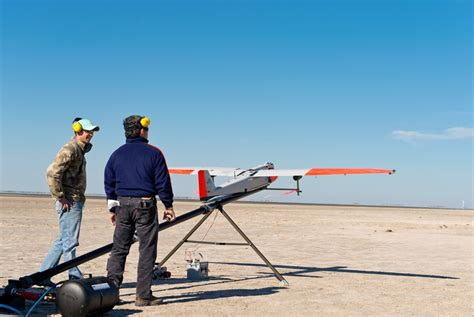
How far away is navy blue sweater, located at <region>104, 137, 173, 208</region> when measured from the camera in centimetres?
758

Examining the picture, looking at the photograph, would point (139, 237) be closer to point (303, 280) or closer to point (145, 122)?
point (145, 122)

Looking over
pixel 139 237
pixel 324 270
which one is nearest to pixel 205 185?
pixel 139 237

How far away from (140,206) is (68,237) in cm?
132

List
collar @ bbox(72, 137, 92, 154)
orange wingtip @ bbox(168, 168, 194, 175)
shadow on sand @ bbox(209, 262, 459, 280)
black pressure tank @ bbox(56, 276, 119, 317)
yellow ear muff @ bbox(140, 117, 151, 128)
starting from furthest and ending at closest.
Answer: shadow on sand @ bbox(209, 262, 459, 280)
orange wingtip @ bbox(168, 168, 194, 175)
collar @ bbox(72, 137, 92, 154)
yellow ear muff @ bbox(140, 117, 151, 128)
black pressure tank @ bbox(56, 276, 119, 317)

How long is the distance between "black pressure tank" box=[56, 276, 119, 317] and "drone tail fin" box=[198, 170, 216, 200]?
352 cm

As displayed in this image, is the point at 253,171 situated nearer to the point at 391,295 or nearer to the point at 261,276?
the point at 261,276

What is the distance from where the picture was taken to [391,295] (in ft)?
30.6

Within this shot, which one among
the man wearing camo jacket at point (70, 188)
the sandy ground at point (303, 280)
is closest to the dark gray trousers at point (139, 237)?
the sandy ground at point (303, 280)

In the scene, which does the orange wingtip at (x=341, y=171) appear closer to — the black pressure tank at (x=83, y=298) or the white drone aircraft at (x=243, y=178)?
the white drone aircraft at (x=243, y=178)

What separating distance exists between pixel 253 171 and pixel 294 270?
9.47 ft

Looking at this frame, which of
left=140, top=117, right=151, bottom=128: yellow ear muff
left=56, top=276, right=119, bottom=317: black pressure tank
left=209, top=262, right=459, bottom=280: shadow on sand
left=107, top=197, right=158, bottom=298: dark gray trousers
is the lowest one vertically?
left=209, top=262, right=459, bottom=280: shadow on sand

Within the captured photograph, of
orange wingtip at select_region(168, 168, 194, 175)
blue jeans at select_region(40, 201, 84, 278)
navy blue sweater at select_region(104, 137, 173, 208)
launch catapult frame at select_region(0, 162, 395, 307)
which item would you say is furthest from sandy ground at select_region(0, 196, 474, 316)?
orange wingtip at select_region(168, 168, 194, 175)

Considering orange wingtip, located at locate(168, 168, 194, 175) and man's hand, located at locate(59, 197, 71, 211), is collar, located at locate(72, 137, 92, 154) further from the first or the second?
orange wingtip, located at locate(168, 168, 194, 175)

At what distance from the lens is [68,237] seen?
813 centimetres
